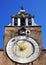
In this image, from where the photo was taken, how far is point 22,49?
19094 mm

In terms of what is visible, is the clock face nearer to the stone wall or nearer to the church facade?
the church facade

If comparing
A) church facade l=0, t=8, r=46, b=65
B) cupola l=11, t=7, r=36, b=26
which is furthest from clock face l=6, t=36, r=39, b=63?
cupola l=11, t=7, r=36, b=26

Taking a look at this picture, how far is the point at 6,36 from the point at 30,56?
8.59 ft

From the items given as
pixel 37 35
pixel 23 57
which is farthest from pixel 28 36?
pixel 23 57

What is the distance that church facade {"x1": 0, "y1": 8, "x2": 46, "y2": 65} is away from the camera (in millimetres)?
18516

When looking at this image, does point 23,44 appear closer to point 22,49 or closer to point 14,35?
point 22,49

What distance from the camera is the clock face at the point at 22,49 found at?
18.6 meters

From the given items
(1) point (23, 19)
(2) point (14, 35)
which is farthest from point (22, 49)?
(1) point (23, 19)

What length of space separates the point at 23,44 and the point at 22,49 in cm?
50

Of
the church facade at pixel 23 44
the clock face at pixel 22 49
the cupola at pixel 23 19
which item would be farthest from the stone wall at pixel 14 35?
the cupola at pixel 23 19

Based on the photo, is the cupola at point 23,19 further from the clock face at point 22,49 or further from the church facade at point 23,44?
the clock face at point 22,49

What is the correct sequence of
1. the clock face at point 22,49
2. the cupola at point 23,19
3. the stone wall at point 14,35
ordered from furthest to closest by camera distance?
the cupola at point 23,19 < the clock face at point 22,49 < the stone wall at point 14,35

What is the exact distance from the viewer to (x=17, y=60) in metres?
18.5

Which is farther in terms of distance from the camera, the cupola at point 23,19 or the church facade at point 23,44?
the cupola at point 23,19
